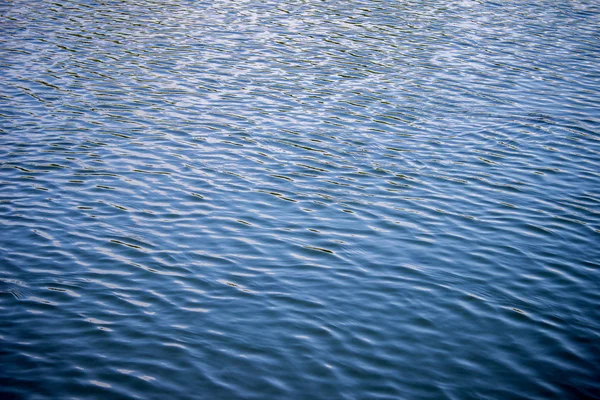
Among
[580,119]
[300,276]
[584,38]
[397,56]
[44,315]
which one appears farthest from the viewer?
[584,38]

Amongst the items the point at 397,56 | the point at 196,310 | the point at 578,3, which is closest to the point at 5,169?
the point at 196,310

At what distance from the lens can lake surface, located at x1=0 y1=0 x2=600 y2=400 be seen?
8.05 meters

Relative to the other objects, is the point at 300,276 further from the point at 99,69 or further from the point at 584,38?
the point at 584,38

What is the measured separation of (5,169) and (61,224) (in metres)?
2.71

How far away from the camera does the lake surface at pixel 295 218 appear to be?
26.4ft

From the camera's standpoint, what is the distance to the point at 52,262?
9.95 metres

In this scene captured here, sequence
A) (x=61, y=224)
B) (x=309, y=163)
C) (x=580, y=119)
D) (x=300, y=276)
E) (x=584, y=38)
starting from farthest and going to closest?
1. (x=584, y=38)
2. (x=580, y=119)
3. (x=309, y=163)
4. (x=61, y=224)
5. (x=300, y=276)

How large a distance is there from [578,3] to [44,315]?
87.9 feet

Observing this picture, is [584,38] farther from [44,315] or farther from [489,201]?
[44,315]

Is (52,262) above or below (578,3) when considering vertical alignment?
below

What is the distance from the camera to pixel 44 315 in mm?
8734

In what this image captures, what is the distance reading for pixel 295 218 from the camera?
455 inches

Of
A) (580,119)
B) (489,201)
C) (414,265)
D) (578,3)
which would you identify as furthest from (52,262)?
(578,3)

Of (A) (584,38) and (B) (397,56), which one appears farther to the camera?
(A) (584,38)
